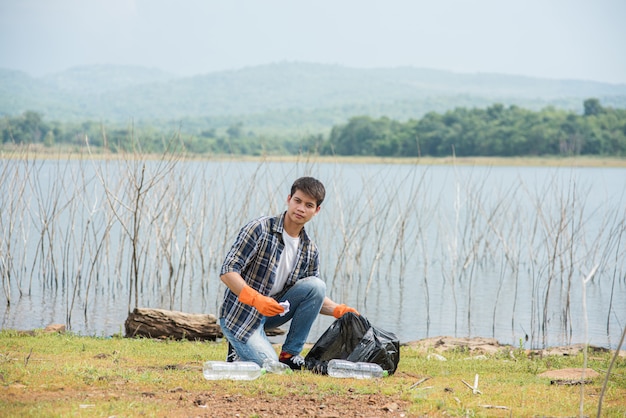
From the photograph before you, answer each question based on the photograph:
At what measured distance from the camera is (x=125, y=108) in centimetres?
18288

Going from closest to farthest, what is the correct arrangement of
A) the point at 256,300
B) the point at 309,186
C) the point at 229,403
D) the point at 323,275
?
the point at 229,403
the point at 256,300
the point at 309,186
the point at 323,275

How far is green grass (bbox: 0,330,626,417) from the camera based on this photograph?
12.7 ft

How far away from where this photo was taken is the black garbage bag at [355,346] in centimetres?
487

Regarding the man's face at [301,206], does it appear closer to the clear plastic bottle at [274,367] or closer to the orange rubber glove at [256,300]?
the orange rubber glove at [256,300]

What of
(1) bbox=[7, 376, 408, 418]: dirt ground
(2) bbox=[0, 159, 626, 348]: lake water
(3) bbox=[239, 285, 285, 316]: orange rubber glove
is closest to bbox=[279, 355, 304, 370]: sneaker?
(3) bbox=[239, 285, 285, 316]: orange rubber glove

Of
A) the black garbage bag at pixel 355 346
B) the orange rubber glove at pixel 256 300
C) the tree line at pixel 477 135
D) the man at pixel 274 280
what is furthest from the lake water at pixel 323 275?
the tree line at pixel 477 135

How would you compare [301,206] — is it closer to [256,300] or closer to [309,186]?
[309,186]

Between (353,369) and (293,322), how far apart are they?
0.49 metres

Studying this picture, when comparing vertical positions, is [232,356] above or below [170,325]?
above

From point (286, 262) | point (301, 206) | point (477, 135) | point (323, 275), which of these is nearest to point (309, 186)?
point (301, 206)

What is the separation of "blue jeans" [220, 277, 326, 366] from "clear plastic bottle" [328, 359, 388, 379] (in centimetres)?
28

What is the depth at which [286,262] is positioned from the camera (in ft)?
16.0

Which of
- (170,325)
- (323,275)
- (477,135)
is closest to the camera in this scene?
(170,325)

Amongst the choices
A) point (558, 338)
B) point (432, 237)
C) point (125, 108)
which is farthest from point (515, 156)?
point (125, 108)
